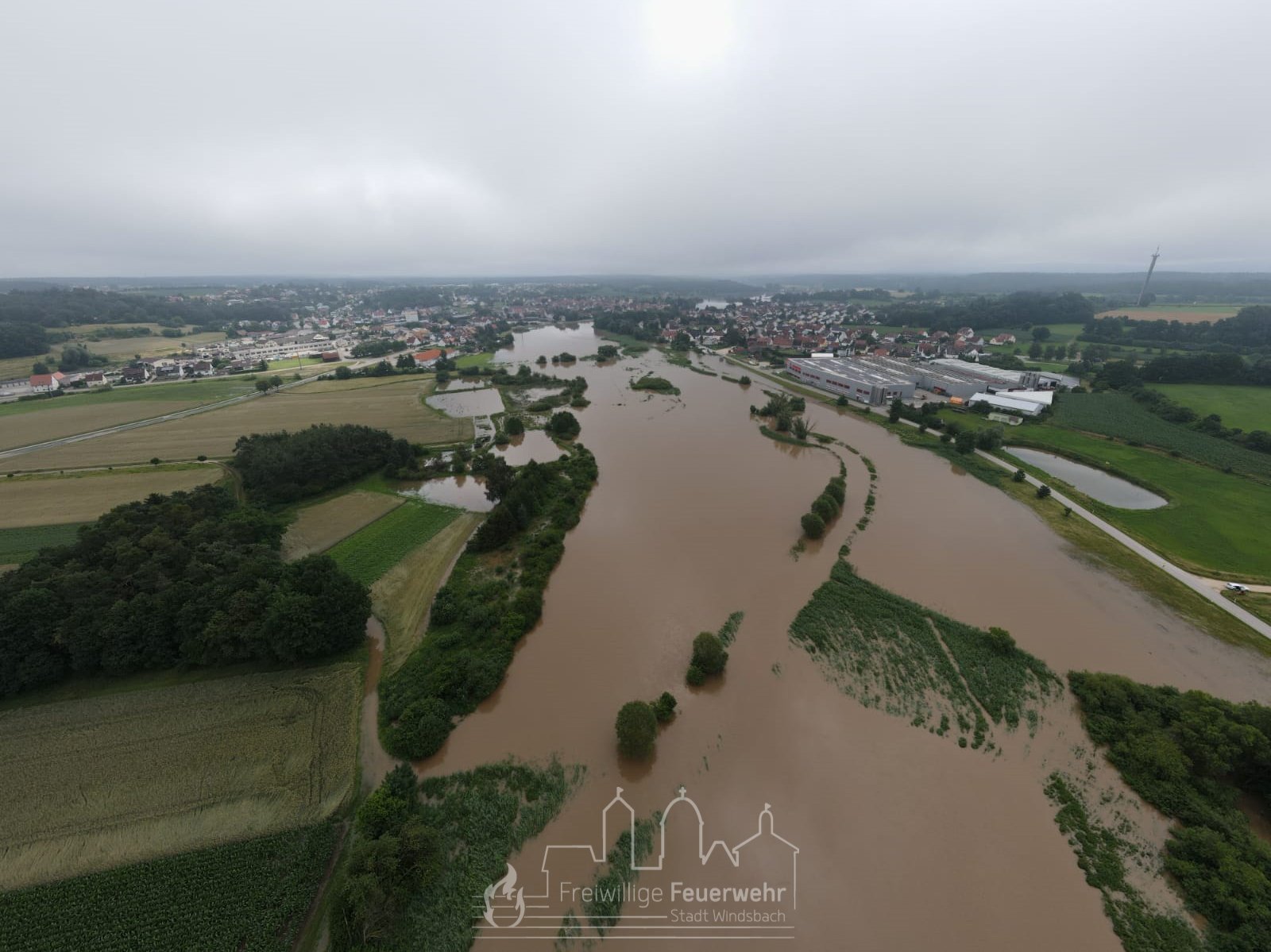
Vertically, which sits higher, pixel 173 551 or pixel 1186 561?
pixel 173 551

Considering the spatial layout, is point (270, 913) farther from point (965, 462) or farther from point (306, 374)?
point (306, 374)

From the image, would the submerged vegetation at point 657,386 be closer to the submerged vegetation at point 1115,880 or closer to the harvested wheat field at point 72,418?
the submerged vegetation at point 1115,880

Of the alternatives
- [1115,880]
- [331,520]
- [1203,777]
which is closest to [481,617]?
[331,520]

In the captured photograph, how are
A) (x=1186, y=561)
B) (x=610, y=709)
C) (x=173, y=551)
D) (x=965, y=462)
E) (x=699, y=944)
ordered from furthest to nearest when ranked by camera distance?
(x=965, y=462) → (x=1186, y=561) → (x=173, y=551) → (x=610, y=709) → (x=699, y=944)

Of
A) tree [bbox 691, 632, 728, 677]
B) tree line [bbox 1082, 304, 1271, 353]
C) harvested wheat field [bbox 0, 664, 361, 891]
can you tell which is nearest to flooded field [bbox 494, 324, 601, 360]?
tree [bbox 691, 632, 728, 677]

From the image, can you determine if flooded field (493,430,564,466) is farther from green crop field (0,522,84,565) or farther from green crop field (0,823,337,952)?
green crop field (0,823,337,952)

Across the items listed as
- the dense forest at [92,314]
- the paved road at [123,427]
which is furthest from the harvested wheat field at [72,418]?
the dense forest at [92,314]

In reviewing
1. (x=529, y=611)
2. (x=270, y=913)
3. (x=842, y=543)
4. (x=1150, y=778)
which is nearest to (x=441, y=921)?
(x=270, y=913)
